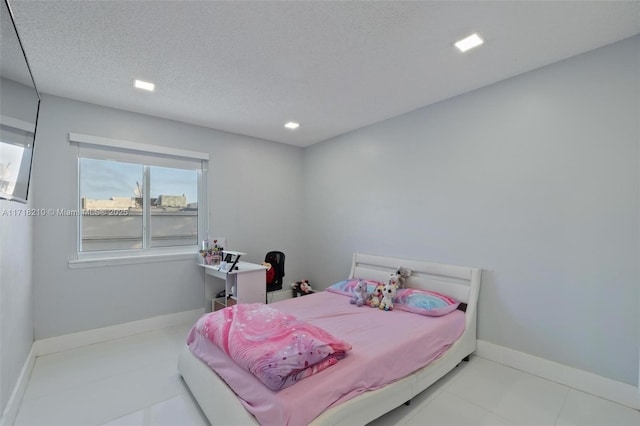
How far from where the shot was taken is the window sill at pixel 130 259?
127 inches

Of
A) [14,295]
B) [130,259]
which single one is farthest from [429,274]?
[14,295]

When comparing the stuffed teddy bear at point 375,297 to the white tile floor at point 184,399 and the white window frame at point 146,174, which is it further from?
the white window frame at point 146,174

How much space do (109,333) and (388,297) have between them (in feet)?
10.7

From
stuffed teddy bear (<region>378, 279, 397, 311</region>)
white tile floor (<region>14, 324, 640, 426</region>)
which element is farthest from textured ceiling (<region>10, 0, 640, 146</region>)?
white tile floor (<region>14, 324, 640, 426</region>)

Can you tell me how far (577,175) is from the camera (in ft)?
7.87

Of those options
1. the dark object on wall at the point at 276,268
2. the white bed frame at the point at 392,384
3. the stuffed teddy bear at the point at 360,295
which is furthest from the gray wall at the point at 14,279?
the stuffed teddy bear at the point at 360,295

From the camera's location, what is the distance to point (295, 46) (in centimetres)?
222

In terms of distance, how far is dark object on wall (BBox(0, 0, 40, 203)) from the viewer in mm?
1337

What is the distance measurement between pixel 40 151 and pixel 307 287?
3738 millimetres

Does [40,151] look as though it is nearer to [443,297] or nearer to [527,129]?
[443,297]

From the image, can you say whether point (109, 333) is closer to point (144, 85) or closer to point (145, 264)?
point (145, 264)

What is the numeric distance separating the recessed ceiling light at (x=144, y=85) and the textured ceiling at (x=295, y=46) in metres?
0.05

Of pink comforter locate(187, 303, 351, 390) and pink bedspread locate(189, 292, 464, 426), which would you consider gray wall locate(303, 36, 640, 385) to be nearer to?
pink bedspread locate(189, 292, 464, 426)

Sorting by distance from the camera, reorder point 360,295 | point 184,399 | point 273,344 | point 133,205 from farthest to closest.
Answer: point 133,205 < point 360,295 < point 184,399 < point 273,344
